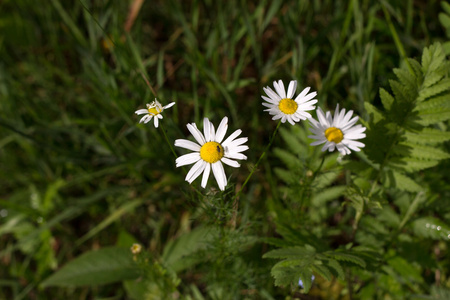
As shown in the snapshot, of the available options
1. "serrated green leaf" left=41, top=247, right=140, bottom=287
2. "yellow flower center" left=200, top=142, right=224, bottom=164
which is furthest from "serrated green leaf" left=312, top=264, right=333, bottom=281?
"serrated green leaf" left=41, top=247, right=140, bottom=287

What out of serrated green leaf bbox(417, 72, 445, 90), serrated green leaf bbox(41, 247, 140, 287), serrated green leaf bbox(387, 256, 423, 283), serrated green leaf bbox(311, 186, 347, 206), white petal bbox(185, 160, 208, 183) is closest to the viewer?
white petal bbox(185, 160, 208, 183)

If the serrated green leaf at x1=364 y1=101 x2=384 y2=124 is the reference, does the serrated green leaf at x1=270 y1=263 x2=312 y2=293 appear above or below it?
below

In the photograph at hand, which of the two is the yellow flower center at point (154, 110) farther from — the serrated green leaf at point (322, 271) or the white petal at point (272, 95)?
the serrated green leaf at point (322, 271)

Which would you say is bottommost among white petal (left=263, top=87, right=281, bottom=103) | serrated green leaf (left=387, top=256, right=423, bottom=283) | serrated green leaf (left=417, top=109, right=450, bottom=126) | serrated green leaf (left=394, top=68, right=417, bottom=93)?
serrated green leaf (left=387, top=256, right=423, bottom=283)

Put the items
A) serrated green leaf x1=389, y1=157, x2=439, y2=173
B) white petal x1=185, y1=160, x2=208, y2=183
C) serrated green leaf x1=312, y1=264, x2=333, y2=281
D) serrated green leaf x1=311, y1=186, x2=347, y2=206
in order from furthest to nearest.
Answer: serrated green leaf x1=311, y1=186, x2=347, y2=206 → serrated green leaf x1=389, y1=157, x2=439, y2=173 → white petal x1=185, y1=160, x2=208, y2=183 → serrated green leaf x1=312, y1=264, x2=333, y2=281

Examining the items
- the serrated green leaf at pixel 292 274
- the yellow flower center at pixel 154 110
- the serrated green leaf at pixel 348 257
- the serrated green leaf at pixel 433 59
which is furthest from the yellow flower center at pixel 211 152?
the serrated green leaf at pixel 433 59

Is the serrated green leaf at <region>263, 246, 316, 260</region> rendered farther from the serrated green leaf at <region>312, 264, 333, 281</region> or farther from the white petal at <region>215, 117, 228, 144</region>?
the white petal at <region>215, 117, 228, 144</region>

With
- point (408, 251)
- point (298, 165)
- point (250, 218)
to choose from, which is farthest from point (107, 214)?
point (408, 251)
